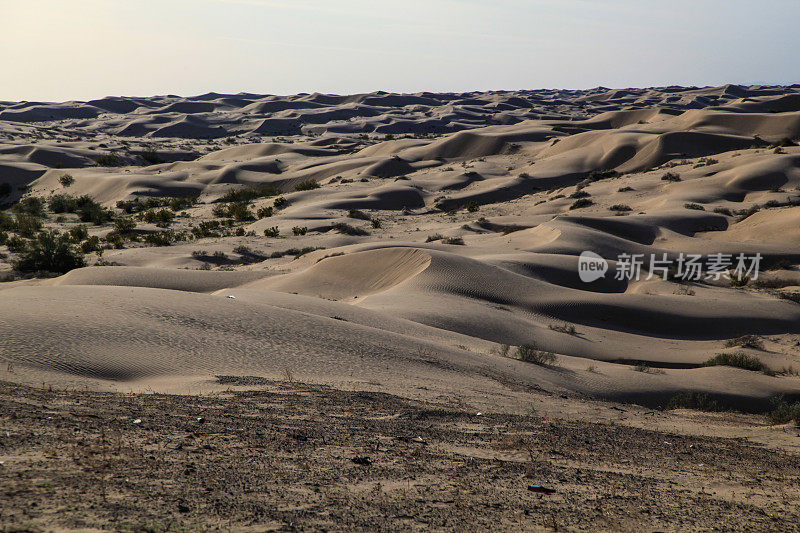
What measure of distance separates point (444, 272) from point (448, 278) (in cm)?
28

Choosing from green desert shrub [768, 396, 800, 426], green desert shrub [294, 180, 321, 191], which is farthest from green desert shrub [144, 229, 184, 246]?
green desert shrub [768, 396, 800, 426]

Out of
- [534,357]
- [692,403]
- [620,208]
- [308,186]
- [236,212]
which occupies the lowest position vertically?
[692,403]

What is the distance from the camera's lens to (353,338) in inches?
399

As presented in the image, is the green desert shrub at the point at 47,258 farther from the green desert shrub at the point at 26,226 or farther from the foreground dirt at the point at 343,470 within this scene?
the foreground dirt at the point at 343,470

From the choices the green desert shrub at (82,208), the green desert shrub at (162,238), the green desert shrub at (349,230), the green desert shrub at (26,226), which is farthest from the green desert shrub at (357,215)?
the green desert shrub at (26,226)

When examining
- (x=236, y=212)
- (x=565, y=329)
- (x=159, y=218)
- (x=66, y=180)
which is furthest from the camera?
(x=66, y=180)

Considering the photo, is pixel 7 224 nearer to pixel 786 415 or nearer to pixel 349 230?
pixel 349 230

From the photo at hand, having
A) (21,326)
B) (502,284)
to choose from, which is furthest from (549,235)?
(21,326)

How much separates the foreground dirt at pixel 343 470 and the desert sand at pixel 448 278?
1.84 feet

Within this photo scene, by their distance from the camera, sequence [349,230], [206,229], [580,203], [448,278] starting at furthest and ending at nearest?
1. [580,203]
2. [206,229]
3. [349,230]
4. [448,278]

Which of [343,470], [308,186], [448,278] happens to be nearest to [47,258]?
[448,278]

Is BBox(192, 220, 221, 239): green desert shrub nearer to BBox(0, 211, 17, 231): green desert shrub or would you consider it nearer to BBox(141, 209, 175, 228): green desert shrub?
BBox(141, 209, 175, 228): green desert shrub

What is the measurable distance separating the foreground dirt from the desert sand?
56cm

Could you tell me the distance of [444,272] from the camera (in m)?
16.4
